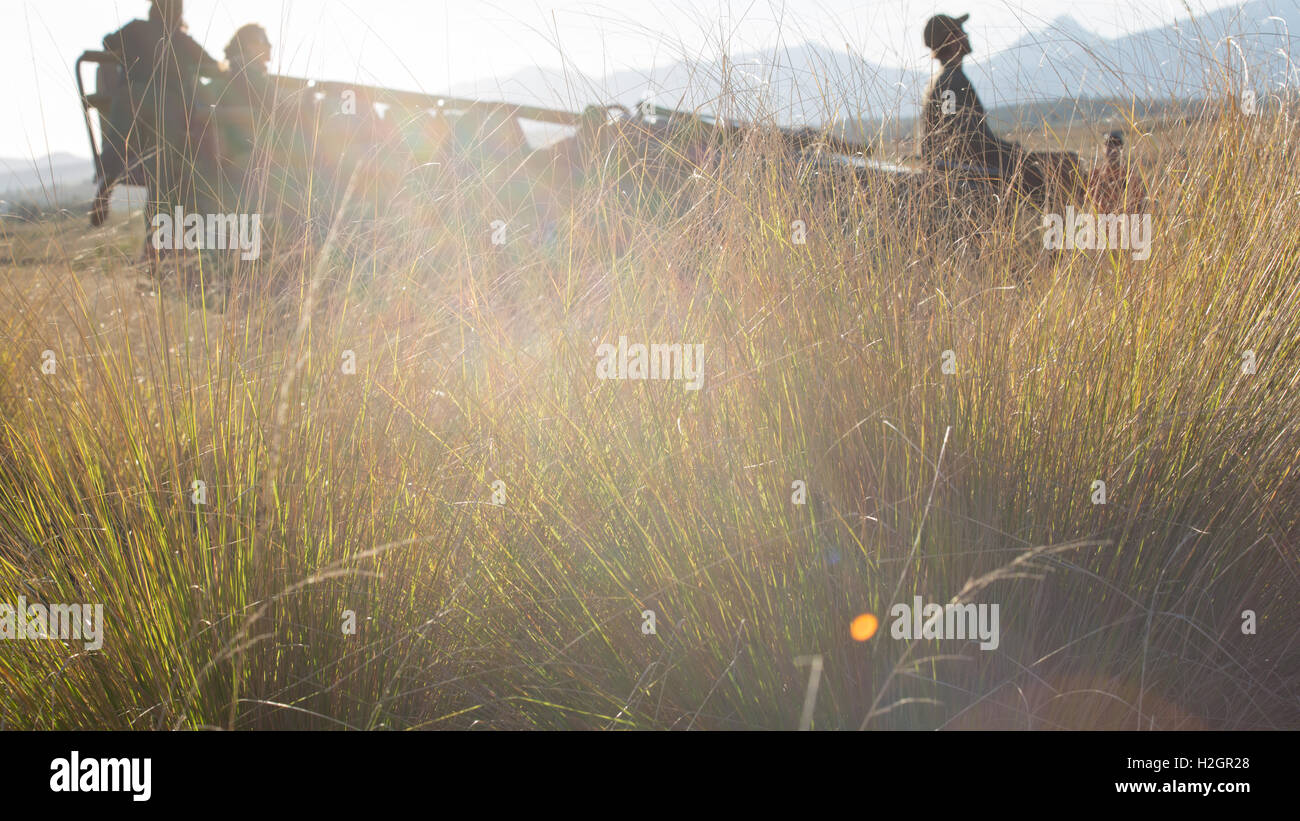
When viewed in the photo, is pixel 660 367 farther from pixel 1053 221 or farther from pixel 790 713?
pixel 1053 221

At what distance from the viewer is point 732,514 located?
1461 millimetres

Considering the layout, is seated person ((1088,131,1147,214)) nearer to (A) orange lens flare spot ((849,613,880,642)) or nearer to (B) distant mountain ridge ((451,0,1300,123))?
(B) distant mountain ridge ((451,0,1300,123))

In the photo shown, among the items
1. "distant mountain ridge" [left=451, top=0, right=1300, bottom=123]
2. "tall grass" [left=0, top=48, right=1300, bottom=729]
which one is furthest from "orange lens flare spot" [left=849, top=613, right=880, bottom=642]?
"distant mountain ridge" [left=451, top=0, right=1300, bottom=123]

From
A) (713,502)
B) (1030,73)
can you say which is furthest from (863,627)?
(1030,73)

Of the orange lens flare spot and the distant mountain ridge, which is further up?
the distant mountain ridge

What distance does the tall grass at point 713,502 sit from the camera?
1.38 meters

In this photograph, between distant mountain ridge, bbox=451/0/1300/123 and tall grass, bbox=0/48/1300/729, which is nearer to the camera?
tall grass, bbox=0/48/1300/729

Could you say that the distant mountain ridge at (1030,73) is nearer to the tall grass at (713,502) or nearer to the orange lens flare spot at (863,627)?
the tall grass at (713,502)

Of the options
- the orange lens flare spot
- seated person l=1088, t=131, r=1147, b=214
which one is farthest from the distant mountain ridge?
the orange lens flare spot

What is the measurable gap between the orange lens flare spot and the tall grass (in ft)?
0.06

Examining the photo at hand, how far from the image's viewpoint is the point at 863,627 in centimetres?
136

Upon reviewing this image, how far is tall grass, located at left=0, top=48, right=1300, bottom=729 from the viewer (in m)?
1.38

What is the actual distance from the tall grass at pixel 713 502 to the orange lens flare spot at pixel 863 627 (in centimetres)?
2

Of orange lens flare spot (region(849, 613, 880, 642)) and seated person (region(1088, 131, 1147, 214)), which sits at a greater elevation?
seated person (region(1088, 131, 1147, 214))
